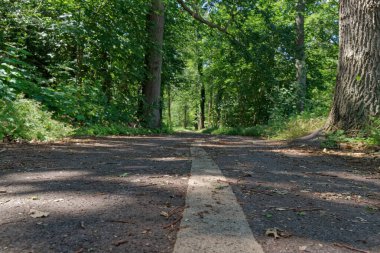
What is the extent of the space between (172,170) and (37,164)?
147cm

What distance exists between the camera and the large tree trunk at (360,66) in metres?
5.16

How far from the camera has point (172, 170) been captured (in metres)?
3.21

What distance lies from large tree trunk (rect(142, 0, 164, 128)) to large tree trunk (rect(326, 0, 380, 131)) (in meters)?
8.38

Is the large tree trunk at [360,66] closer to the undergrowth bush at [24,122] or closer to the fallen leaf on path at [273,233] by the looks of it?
the fallen leaf on path at [273,233]

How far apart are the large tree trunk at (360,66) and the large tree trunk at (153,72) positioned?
8384 millimetres

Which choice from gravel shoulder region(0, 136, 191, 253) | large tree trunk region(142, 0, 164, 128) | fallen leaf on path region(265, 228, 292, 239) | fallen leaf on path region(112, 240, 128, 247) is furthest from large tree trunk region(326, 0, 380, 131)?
Result: large tree trunk region(142, 0, 164, 128)

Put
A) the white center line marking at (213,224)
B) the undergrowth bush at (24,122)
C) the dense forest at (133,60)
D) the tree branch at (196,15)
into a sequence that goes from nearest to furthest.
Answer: the white center line marking at (213,224)
the undergrowth bush at (24,122)
the dense forest at (133,60)
the tree branch at (196,15)

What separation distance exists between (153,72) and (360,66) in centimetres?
917

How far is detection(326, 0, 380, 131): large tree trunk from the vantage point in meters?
5.16

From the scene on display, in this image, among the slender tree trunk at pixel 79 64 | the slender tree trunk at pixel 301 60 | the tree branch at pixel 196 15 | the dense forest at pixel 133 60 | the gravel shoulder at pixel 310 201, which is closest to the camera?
the gravel shoulder at pixel 310 201

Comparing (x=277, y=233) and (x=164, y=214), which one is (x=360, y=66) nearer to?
(x=277, y=233)

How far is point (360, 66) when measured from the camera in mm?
5254

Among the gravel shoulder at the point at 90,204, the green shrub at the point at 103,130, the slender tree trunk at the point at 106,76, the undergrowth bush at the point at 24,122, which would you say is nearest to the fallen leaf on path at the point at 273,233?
the gravel shoulder at the point at 90,204

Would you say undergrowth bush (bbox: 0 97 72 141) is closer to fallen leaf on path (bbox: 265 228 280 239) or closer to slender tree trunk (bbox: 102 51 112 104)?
fallen leaf on path (bbox: 265 228 280 239)
